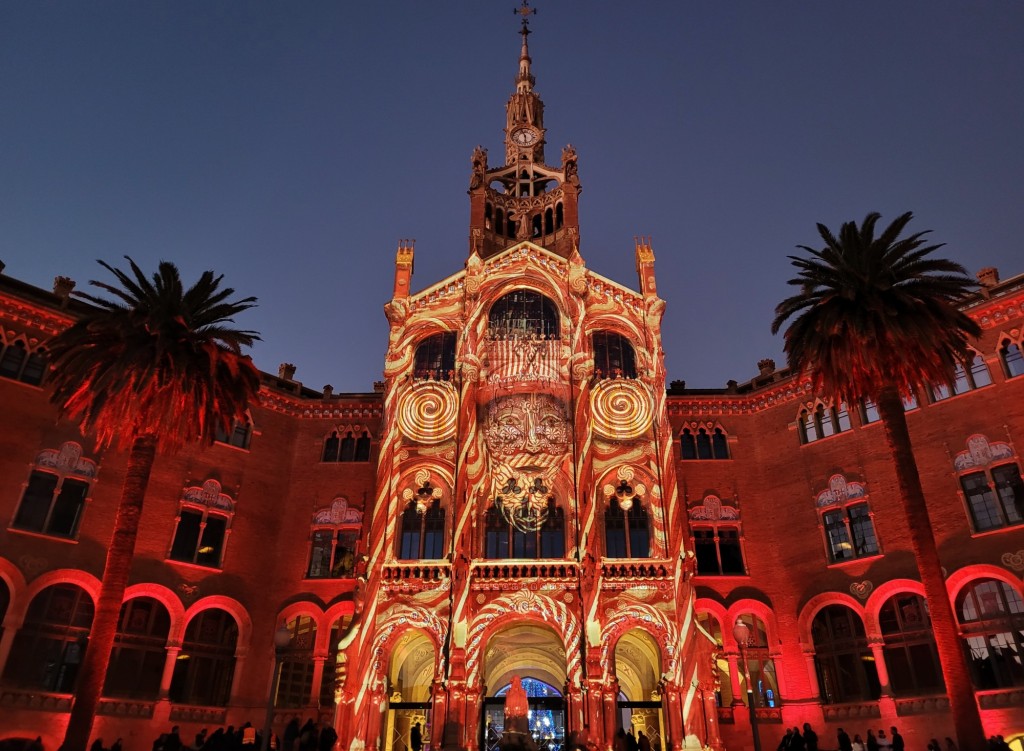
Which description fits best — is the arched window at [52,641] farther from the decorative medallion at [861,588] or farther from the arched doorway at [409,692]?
the decorative medallion at [861,588]

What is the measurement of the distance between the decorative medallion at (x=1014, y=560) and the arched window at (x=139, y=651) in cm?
3145

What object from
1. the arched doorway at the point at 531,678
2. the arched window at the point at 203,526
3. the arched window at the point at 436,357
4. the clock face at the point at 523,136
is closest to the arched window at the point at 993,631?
the arched doorway at the point at 531,678

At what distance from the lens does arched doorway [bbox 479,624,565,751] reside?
30.0 m

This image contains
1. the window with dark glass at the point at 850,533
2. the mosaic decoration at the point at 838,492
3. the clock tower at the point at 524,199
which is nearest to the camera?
the window with dark glass at the point at 850,533

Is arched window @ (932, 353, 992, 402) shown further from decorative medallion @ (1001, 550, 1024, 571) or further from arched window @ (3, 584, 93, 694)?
arched window @ (3, 584, 93, 694)

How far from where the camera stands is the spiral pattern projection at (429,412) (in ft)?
111

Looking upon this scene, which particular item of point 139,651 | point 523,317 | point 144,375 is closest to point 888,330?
point 523,317

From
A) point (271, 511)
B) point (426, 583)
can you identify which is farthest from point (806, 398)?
point (271, 511)

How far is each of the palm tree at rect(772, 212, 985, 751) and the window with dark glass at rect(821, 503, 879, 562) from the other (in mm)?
6727

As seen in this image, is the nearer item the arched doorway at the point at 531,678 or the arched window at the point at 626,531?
the arched doorway at the point at 531,678

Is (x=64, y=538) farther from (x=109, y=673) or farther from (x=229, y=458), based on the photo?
(x=229, y=458)

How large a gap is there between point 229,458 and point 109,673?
9.85 m

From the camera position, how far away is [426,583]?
101 ft

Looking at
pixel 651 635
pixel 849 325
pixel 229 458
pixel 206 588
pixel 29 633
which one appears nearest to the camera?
pixel 849 325
